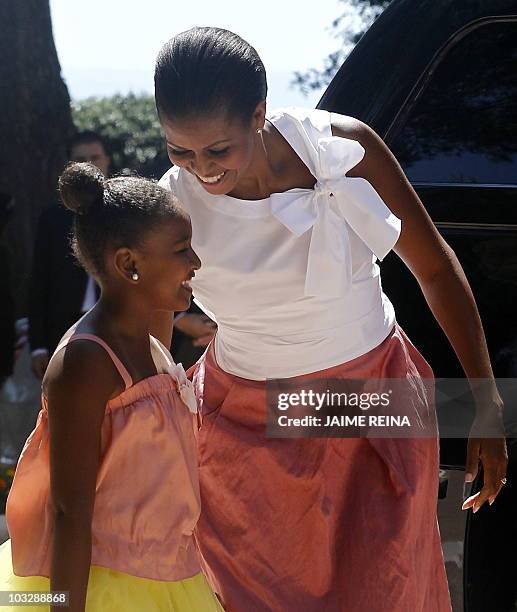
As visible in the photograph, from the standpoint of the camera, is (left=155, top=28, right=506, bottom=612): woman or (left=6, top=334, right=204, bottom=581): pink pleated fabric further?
(left=155, top=28, right=506, bottom=612): woman

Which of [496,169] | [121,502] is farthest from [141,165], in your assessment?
[121,502]

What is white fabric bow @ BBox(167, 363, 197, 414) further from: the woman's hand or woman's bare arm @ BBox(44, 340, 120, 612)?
the woman's hand

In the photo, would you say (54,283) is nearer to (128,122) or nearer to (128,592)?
(128,592)

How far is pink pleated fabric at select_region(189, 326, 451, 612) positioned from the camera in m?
2.32

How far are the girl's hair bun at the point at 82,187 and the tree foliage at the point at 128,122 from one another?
258 inches

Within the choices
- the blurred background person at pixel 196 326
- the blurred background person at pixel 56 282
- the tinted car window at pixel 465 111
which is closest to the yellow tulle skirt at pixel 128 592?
the tinted car window at pixel 465 111

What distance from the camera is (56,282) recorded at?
4.61 m

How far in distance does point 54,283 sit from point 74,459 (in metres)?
2.71

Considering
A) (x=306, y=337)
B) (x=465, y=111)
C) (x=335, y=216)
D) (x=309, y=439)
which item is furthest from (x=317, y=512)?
(x=465, y=111)

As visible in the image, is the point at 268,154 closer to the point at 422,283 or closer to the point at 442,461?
the point at 422,283

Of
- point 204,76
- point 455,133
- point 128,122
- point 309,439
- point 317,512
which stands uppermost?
point 204,76

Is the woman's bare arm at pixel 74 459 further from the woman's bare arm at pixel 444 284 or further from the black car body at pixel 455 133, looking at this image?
the black car body at pixel 455 133

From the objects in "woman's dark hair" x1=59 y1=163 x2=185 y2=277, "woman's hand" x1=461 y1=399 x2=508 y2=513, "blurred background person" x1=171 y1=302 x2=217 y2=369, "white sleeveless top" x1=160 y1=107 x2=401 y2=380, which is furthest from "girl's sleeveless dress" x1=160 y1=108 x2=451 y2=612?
"blurred background person" x1=171 y1=302 x2=217 y2=369

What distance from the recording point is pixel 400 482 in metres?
2.34
